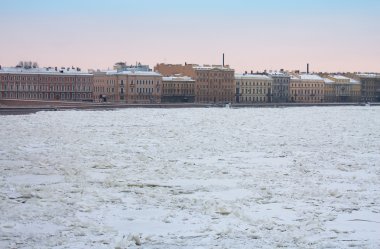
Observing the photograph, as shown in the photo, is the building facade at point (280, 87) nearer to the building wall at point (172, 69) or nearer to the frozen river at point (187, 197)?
the building wall at point (172, 69)

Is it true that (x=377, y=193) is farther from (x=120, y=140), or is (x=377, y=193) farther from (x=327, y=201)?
(x=120, y=140)

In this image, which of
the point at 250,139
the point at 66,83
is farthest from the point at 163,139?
the point at 66,83

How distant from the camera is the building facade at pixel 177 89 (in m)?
85.4

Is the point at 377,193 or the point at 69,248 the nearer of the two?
the point at 69,248

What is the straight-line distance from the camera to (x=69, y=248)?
784cm

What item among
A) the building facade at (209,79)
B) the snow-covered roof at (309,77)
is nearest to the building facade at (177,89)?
the building facade at (209,79)

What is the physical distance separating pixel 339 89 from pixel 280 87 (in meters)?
12.9

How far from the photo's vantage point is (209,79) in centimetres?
8994

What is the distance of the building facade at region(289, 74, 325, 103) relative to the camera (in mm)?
100562

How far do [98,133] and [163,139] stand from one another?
405 centimetres

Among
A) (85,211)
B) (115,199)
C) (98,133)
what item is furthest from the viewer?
(98,133)

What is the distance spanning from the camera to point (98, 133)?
26.7m

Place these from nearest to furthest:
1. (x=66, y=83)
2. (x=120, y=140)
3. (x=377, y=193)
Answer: (x=377, y=193) < (x=120, y=140) < (x=66, y=83)

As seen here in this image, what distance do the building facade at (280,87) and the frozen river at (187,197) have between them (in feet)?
260
